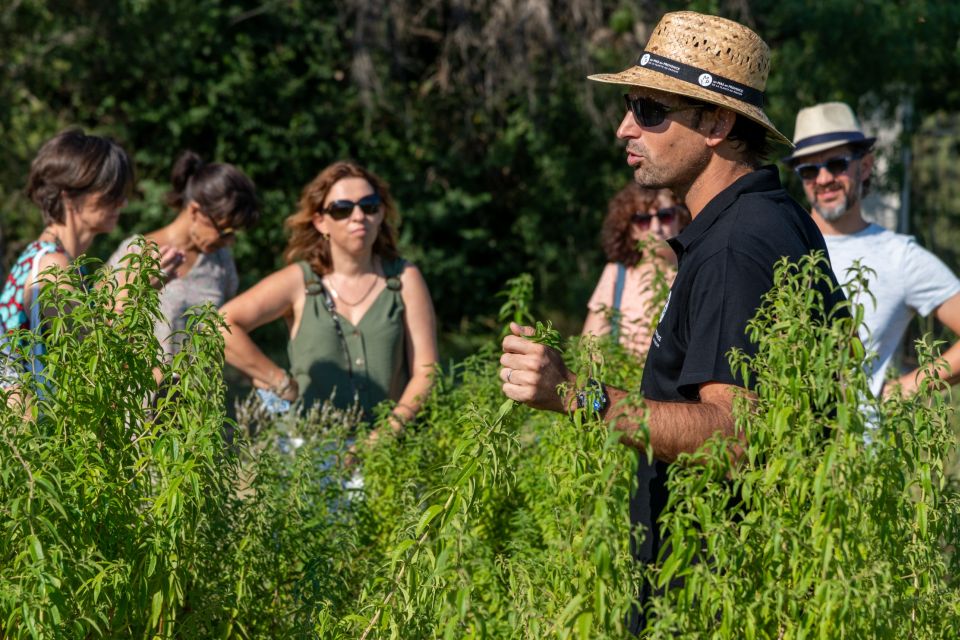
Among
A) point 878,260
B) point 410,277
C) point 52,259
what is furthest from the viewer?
point 410,277

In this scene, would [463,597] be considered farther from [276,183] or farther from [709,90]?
[276,183]

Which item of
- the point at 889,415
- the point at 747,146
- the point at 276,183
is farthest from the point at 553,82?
the point at 889,415

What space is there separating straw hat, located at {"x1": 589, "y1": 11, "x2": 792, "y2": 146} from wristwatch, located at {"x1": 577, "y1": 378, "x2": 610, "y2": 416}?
800 millimetres

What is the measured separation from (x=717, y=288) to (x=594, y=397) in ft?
1.26

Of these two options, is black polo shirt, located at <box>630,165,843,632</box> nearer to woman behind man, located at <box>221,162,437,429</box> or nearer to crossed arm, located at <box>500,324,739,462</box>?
crossed arm, located at <box>500,324,739,462</box>

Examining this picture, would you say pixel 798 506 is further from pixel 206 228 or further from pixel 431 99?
pixel 431 99

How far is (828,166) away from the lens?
15.6 feet

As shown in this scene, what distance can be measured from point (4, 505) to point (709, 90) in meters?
1.74

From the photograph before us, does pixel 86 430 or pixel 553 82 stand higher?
pixel 553 82

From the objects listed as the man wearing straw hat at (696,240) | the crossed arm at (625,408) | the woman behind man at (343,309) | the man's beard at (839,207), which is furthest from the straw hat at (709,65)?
the woman behind man at (343,309)

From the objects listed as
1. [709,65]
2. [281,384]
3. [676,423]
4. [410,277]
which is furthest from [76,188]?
[676,423]

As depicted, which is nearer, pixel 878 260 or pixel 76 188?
pixel 76 188

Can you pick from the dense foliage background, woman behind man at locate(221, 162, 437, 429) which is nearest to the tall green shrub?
woman behind man at locate(221, 162, 437, 429)

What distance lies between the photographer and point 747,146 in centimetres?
287
